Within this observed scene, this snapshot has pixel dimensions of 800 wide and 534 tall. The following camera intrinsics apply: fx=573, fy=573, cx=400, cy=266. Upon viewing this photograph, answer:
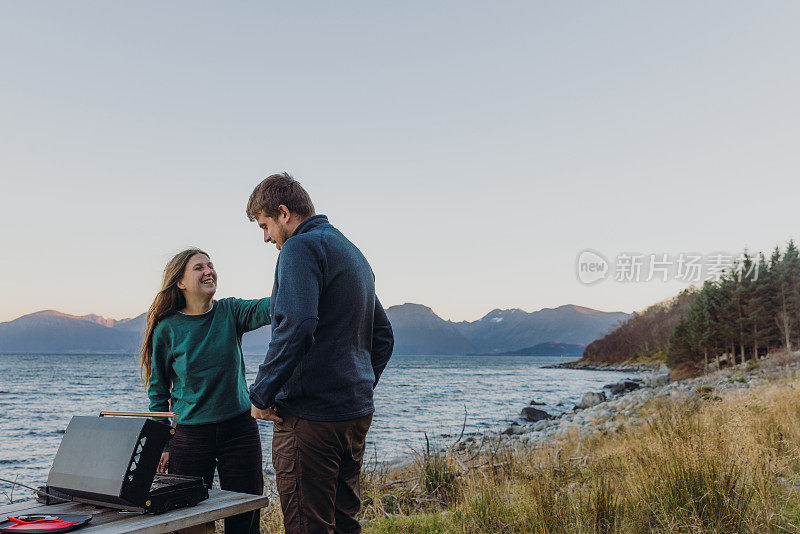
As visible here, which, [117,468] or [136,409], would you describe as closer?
[117,468]

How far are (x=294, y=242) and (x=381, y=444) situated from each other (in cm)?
1271

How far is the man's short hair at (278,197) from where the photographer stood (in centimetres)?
248

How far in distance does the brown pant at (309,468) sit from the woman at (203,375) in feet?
2.67

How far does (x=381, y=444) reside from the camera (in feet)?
46.5

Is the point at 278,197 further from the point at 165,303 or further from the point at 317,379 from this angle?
the point at 165,303

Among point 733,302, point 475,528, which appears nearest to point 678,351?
point 733,302

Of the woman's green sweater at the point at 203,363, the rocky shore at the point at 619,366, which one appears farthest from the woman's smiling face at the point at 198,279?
the rocky shore at the point at 619,366

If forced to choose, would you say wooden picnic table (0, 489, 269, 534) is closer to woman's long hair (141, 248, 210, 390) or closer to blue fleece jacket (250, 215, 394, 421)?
blue fleece jacket (250, 215, 394, 421)

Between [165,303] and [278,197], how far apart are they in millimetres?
1199

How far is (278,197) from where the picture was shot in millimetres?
2482

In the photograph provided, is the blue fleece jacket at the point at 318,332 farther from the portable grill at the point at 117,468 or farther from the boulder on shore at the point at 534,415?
the boulder on shore at the point at 534,415

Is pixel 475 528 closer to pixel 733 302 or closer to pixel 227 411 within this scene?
pixel 227 411

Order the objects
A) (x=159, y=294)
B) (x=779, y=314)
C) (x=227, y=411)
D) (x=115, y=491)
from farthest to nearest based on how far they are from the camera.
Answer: (x=779, y=314) → (x=159, y=294) → (x=227, y=411) → (x=115, y=491)

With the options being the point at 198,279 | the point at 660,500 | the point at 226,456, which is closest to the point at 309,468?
the point at 226,456
